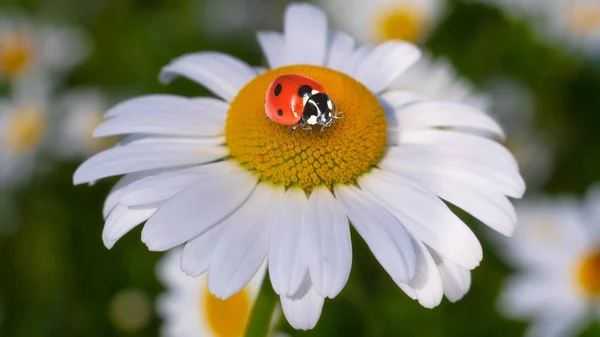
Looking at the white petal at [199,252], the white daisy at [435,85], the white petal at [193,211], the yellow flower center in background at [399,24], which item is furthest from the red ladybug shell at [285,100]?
the yellow flower center in background at [399,24]

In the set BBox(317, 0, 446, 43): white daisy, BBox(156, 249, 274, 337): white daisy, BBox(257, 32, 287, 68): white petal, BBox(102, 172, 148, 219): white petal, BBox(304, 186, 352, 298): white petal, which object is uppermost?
BBox(257, 32, 287, 68): white petal

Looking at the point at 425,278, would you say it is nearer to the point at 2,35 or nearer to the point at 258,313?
the point at 258,313

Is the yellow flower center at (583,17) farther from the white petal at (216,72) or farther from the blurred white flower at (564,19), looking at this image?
the white petal at (216,72)

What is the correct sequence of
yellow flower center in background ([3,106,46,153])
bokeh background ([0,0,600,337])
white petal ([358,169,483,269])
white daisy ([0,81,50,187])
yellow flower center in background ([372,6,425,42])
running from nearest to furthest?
white petal ([358,169,483,269]), bokeh background ([0,0,600,337]), white daisy ([0,81,50,187]), yellow flower center in background ([3,106,46,153]), yellow flower center in background ([372,6,425,42])

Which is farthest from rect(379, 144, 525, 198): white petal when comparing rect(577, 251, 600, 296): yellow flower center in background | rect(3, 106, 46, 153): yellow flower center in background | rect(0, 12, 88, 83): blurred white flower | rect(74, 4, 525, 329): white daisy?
rect(0, 12, 88, 83): blurred white flower

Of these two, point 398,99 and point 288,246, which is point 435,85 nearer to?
point 398,99

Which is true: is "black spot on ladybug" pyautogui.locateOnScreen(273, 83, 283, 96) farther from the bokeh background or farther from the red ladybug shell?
the bokeh background
